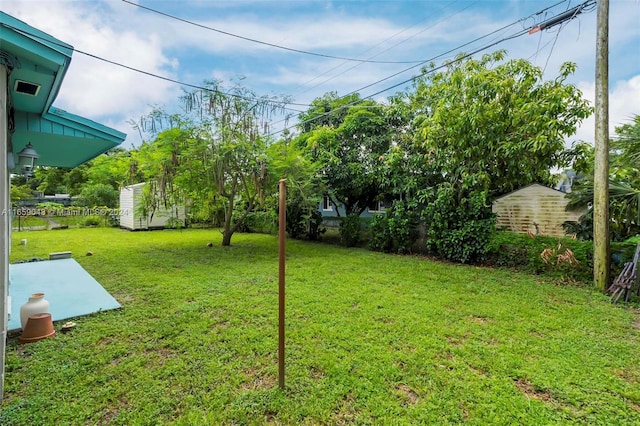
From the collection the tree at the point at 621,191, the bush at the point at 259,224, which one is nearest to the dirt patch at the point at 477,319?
the tree at the point at 621,191

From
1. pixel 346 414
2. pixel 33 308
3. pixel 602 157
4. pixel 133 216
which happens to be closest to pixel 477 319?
pixel 346 414

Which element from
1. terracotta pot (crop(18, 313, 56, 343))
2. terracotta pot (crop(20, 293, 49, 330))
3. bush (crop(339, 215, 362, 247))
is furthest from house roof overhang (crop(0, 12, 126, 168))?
bush (crop(339, 215, 362, 247))

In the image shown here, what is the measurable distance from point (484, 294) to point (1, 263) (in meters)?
5.43

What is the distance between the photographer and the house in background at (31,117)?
2119 mm

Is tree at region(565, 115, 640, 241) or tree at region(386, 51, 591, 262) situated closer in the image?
tree at region(565, 115, 640, 241)

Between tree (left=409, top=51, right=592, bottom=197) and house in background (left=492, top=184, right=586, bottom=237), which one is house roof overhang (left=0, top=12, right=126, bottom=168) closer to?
tree (left=409, top=51, right=592, bottom=197)

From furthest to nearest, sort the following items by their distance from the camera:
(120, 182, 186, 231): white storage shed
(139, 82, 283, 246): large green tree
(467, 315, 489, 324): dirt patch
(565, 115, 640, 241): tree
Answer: (120, 182, 186, 231): white storage shed, (139, 82, 283, 246): large green tree, (565, 115, 640, 241): tree, (467, 315, 489, 324): dirt patch

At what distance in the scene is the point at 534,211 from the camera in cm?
636

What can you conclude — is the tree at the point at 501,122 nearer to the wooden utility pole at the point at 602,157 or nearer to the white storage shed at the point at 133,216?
the wooden utility pole at the point at 602,157

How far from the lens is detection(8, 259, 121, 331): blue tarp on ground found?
3.70 meters

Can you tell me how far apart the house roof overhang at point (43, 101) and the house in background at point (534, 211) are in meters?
7.79

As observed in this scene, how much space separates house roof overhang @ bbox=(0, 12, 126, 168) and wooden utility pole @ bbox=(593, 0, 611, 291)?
660 cm

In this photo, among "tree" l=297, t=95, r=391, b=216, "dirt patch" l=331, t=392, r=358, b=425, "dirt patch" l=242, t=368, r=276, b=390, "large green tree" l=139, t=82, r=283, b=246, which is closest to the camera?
"dirt patch" l=331, t=392, r=358, b=425

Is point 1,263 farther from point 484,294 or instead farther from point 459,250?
point 459,250
